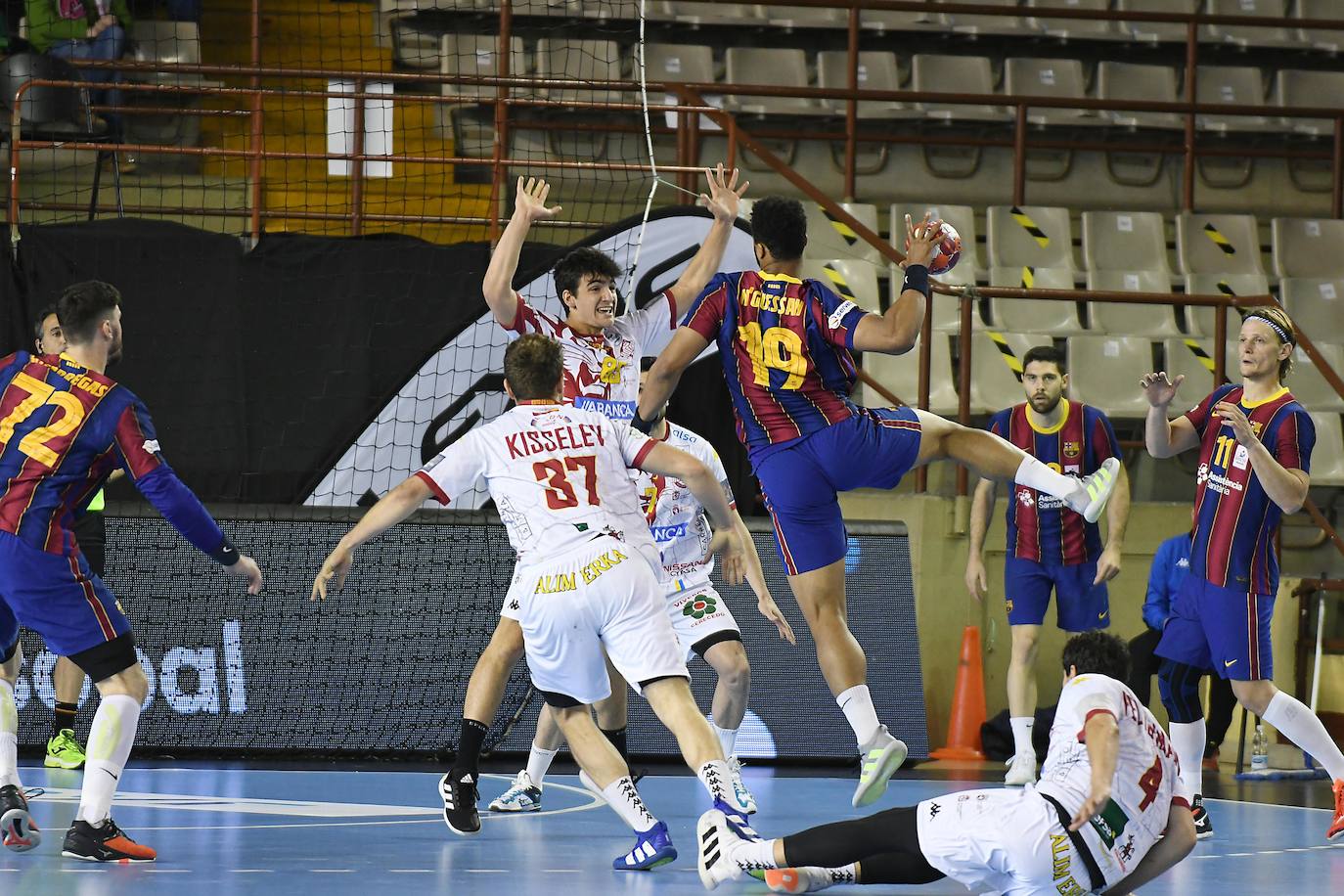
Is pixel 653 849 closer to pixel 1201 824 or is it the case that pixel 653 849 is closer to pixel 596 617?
pixel 596 617

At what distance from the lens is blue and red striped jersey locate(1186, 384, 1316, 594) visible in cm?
729

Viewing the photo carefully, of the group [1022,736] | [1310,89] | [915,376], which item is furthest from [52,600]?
[1310,89]

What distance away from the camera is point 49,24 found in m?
12.9

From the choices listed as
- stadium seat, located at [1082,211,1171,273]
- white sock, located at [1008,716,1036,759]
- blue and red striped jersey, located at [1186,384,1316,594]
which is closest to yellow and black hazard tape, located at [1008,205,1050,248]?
stadium seat, located at [1082,211,1171,273]

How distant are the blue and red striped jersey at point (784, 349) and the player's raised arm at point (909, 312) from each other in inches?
3.8

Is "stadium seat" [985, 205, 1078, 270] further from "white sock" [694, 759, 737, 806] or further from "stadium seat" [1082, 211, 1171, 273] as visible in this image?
"white sock" [694, 759, 737, 806]

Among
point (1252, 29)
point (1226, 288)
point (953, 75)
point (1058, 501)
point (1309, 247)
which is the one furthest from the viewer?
point (1252, 29)

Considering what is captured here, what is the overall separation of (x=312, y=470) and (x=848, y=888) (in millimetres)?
5914

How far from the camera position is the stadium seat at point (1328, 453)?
11.8 meters

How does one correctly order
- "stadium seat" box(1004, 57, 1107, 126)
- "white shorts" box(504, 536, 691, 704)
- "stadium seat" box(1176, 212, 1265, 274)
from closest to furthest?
1. "white shorts" box(504, 536, 691, 704)
2. "stadium seat" box(1176, 212, 1265, 274)
3. "stadium seat" box(1004, 57, 1107, 126)

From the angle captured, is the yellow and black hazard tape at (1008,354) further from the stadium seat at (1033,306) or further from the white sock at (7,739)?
the white sock at (7,739)

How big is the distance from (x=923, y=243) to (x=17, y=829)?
4053mm

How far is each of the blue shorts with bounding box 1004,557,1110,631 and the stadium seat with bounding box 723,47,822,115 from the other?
6.28m

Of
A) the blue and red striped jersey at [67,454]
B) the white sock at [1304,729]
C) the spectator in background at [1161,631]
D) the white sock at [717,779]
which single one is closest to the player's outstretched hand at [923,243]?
the white sock at [717,779]
